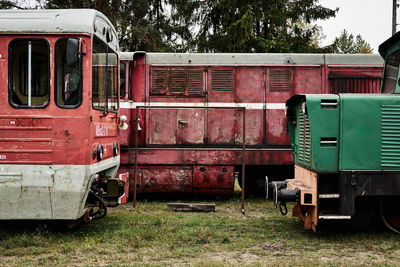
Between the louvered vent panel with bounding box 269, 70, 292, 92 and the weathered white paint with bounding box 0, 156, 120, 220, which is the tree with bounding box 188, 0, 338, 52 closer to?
the louvered vent panel with bounding box 269, 70, 292, 92

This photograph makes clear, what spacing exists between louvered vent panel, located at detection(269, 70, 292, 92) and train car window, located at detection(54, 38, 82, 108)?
497 cm

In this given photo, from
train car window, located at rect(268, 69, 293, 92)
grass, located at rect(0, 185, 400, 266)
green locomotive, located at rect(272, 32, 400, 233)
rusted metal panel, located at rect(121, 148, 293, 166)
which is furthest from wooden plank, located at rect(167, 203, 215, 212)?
train car window, located at rect(268, 69, 293, 92)

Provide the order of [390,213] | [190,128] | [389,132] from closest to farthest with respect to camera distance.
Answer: [389,132] → [390,213] → [190,128]

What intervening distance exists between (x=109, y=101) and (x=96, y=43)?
1021mm

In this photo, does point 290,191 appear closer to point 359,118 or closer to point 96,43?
point 359,118

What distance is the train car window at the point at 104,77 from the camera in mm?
5523

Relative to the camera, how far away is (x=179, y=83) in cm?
896

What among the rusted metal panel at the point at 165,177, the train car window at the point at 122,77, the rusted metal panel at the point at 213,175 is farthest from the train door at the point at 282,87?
the train car window at the point at 122,77

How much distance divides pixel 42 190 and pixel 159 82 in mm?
4469

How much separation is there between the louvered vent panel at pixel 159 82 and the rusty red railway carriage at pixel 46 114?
12.0 ft

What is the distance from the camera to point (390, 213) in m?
5.69

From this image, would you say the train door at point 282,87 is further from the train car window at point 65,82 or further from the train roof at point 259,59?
the train car window at point 65,82

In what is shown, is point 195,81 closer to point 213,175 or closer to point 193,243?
point 213,175

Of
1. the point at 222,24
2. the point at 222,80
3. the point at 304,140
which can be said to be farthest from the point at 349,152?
the point at 222,24
